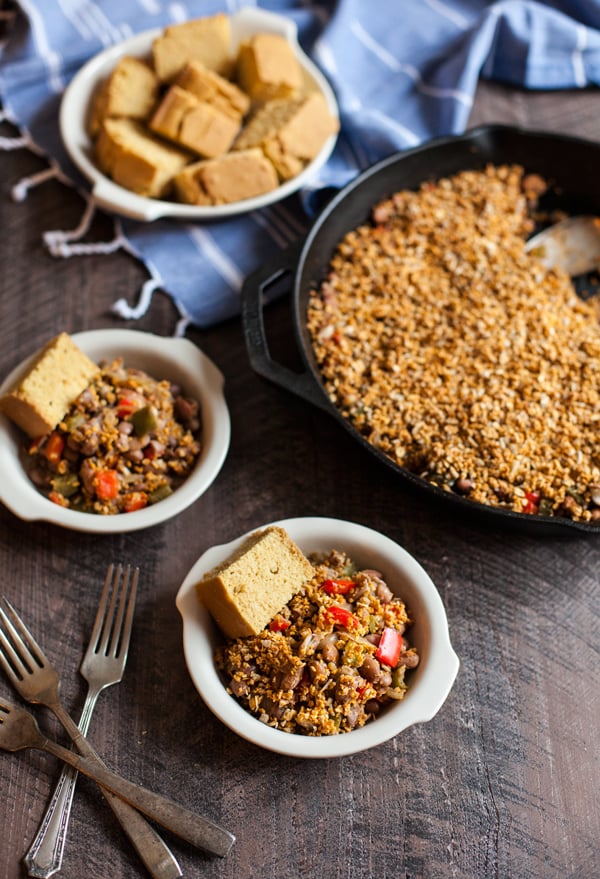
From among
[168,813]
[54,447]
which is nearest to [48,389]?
[54,447]

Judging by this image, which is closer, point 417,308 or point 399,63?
point 417,308

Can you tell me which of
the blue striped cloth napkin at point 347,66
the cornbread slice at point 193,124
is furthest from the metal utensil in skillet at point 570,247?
the cornbread slice at point 193,124

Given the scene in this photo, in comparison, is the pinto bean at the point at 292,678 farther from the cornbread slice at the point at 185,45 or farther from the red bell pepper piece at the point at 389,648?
the cornbread slice at the point at 185,45

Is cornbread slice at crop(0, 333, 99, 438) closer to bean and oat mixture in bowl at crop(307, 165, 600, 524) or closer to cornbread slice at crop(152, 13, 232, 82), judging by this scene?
bean and oat mixture in bowl at crop(307, 165, 600, 524)

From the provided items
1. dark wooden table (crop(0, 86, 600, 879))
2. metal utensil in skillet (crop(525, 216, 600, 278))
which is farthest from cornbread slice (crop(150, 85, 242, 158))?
metal utensil in skillet (crop(525, 216, 600, 278))

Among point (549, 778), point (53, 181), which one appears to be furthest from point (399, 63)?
point (549, 778)

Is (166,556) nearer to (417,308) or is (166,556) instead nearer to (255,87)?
(417,308)
